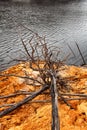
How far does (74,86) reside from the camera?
1141 cm

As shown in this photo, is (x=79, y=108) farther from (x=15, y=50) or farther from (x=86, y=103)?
(x=15, y=50)

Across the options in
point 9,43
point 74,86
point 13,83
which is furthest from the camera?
point 9,43

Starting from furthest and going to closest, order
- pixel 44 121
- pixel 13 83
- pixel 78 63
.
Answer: pixel 78 63, pixel 13 83, pixel 44 121

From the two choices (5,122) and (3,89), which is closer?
(5,122)

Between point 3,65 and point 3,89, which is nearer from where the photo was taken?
point 3,89

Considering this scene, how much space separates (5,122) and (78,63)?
1586cm

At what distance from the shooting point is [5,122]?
881 cm

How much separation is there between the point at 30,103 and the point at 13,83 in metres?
2.97

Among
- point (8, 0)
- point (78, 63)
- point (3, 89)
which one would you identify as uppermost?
point (8, 0)

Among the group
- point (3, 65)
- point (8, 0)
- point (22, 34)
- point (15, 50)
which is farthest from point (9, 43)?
point (8, 0)

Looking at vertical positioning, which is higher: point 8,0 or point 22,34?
point 8,0

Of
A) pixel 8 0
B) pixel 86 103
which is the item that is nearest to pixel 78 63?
pixel 86 103

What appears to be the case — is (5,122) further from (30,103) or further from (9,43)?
(9,43)

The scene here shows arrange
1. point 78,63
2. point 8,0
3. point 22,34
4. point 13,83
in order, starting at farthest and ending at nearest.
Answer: point 8,0 → point 22,34 → point 78,63 → point 13,83
